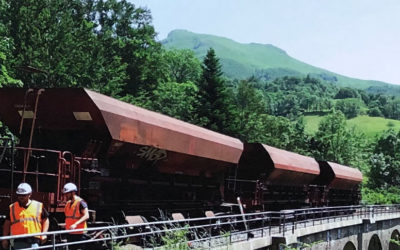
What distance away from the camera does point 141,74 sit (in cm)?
5481

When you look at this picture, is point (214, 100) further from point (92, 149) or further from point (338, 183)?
point (92, 149)

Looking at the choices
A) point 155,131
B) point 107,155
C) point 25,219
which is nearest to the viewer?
point 25,219

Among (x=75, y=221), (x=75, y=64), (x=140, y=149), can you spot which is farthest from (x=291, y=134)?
(x=75, y=221)

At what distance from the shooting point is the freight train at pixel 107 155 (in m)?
10.9

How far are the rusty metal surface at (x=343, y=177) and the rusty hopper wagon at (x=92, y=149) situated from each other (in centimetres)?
1880

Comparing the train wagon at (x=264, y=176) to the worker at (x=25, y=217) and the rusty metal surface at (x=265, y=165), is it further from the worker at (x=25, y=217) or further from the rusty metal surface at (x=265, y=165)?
the worker at (x=25, y=217)

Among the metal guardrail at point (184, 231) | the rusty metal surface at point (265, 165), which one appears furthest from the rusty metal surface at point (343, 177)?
the rusty metal surface at point (265, 165)

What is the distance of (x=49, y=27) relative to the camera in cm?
3472

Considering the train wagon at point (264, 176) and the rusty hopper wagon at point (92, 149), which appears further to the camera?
the train wagon at point (264, 176)

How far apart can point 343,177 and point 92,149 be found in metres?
25.0

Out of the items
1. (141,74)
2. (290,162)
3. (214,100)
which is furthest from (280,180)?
(141,74)

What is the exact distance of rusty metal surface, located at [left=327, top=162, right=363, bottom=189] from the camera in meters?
31.5

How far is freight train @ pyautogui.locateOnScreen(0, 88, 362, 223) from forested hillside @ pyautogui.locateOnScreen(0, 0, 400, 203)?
1.20 meters

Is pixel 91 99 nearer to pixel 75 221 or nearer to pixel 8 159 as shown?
pixel 8 159
